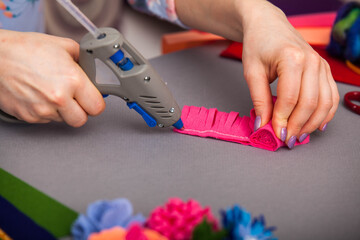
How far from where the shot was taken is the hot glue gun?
22.3 inches

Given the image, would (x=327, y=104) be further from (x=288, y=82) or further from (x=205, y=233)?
(x=205, y=233)

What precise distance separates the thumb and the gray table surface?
0.05m

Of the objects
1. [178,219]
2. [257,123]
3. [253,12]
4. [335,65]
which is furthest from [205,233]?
[335,65]

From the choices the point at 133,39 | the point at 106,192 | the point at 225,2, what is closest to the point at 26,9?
the point at 133,39

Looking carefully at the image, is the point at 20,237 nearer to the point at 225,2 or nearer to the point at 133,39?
the point at 225,2

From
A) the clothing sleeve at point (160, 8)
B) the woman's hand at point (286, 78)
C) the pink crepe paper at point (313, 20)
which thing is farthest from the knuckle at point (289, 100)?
the pink crepe paper at point (313, 20)

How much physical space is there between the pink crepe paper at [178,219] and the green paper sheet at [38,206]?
0.36 ft

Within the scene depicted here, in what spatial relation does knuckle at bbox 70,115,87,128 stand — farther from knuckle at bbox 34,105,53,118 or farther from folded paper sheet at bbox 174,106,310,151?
folded paper sheet at bbox 174,106,310,151

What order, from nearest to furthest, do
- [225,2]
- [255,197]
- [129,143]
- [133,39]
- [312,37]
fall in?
[255,197] < [129,143] < [225,2] < [312,37] < [133,39]

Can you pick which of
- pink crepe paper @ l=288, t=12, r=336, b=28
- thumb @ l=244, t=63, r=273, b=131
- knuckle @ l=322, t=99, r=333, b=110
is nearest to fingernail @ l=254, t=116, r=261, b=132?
thumb @ l=244, t=63, r=273, b=131

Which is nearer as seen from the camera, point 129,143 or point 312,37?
point 129,143

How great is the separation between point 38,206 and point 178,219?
193mm

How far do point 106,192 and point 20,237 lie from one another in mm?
119

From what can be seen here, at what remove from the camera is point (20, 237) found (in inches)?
20.0
